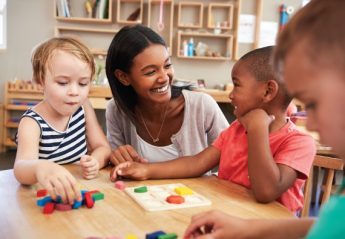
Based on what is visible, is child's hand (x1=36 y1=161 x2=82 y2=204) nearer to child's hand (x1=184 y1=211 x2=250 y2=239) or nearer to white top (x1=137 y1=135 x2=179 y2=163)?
child's hand (x1=184 y1=211 x2=250 y2=239)

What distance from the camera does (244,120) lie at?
1.14 meters

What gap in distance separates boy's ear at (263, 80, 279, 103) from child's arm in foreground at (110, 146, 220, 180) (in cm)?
26

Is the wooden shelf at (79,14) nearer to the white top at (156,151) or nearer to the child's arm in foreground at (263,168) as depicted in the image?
the white top at (156,151)

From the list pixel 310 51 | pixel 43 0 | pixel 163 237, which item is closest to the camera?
pixel 310 51

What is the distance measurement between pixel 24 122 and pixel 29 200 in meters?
0.34

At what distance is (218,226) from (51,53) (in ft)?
2.67

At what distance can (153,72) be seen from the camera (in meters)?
1.54

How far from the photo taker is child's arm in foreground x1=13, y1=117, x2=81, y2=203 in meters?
0.90

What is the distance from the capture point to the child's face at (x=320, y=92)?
513 mm

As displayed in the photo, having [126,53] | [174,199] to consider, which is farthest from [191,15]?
[174,199]

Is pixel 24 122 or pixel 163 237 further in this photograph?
pixel 24 122

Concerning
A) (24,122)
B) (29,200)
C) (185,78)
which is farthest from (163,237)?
(185,78)

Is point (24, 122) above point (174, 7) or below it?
below

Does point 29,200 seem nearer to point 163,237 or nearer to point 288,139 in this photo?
point 163,237
